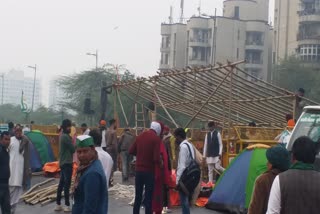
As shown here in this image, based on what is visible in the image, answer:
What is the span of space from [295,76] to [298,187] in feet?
168

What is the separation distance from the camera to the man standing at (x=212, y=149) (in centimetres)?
1617

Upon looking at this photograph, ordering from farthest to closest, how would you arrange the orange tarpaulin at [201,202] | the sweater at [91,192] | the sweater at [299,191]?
the orange tarpaulin at [201,202]
the sweater at [91,192]
the sweater at [299,191]

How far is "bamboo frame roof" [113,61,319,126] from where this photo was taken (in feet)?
56.5

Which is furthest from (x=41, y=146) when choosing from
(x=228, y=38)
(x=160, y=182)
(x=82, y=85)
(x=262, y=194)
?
(x=228, y=38)

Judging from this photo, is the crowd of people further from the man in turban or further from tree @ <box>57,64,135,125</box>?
tree @ <box>57,64,135,125</box>

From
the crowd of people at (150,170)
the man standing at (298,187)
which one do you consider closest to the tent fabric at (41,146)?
the crowd of people at (150,170)

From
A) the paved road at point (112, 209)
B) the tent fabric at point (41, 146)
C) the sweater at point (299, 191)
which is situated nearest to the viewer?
the sweater at point (299, 191)

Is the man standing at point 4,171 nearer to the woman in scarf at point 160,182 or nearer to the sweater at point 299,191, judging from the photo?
the woman in scarf at point 160,182

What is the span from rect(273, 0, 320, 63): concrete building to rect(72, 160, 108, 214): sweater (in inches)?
2393

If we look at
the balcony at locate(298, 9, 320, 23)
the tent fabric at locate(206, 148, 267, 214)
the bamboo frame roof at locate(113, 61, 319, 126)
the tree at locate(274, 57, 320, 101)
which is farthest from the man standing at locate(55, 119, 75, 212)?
the balcony at locate(298, 9, 320, 23)

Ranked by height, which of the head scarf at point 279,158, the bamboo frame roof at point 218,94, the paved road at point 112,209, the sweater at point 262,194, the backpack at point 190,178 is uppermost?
the bamboo frame roof at point 218,94

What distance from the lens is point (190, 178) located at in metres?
11.3

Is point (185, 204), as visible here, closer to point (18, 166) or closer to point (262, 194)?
point (18, 166)

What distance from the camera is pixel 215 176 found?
16953 mm
